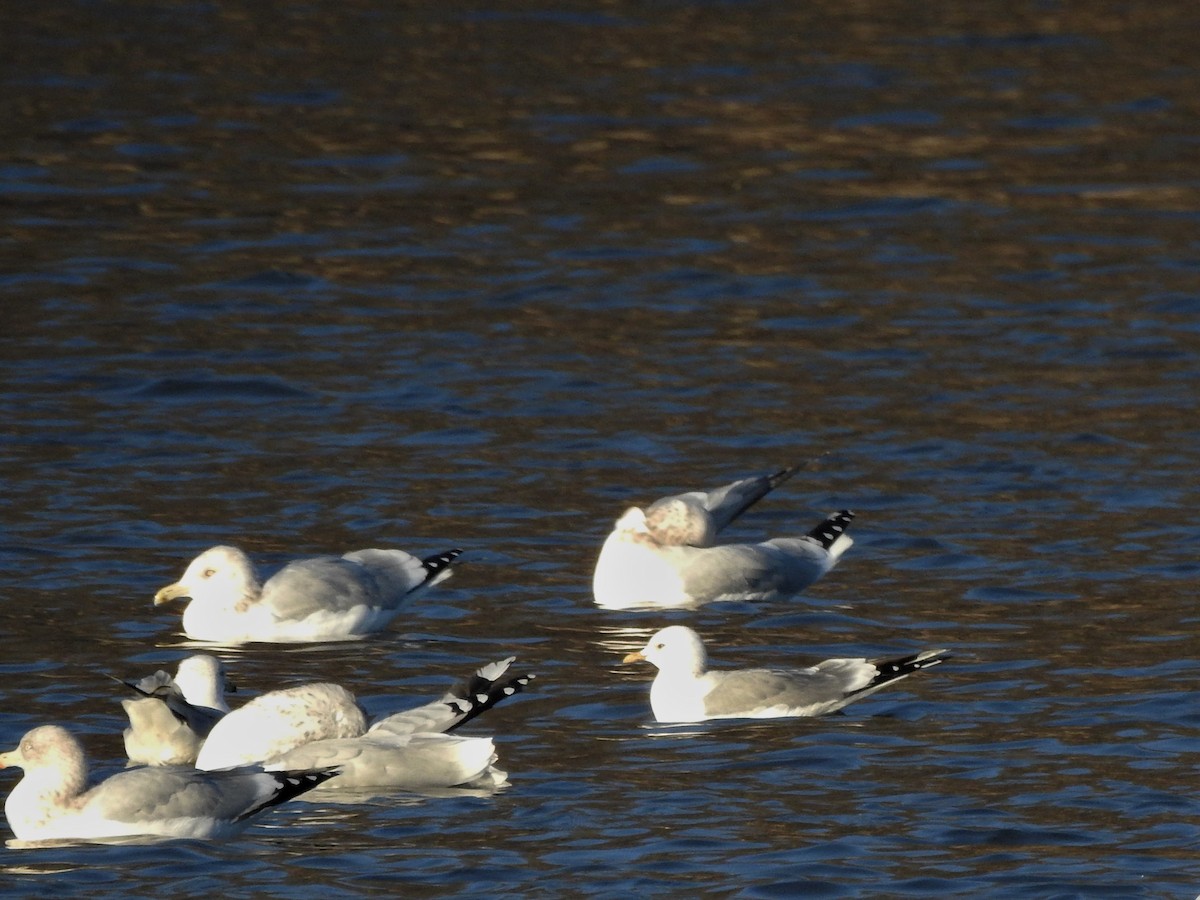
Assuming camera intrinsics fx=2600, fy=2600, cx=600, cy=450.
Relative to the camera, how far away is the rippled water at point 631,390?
388 inches

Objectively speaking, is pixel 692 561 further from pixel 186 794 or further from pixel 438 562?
pixel 186 794

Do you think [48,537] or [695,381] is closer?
[48,537]

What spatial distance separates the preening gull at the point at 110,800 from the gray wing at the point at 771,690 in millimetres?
2468

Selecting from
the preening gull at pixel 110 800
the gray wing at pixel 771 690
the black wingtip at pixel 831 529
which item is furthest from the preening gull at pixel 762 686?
the black wingtip at pixel 831 529

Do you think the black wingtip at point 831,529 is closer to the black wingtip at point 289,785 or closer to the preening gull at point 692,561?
the preening gull at point 692,561

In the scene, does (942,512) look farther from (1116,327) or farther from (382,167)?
(382,167)

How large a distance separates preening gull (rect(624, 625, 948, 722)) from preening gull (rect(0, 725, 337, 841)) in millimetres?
2364

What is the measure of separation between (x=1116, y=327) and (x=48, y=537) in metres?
8.52

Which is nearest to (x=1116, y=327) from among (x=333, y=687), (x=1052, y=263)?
(x=1052, y=263)

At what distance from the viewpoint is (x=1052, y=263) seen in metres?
21.1

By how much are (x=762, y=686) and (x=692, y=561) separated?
2.49m

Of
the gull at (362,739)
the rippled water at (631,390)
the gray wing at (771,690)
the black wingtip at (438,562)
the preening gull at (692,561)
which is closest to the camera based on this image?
the rippled water at (631,390)

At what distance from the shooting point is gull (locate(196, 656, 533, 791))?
33.4ft

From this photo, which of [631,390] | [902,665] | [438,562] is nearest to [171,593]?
[438,562]
